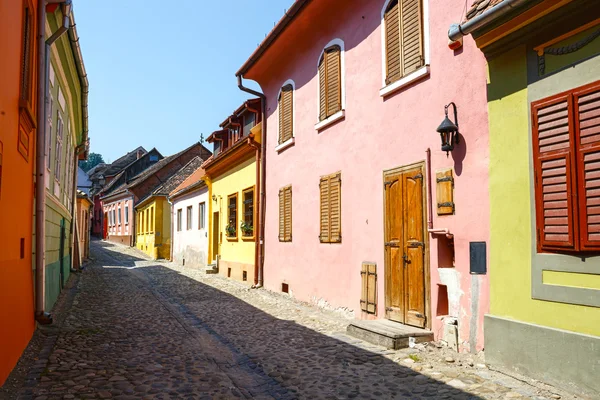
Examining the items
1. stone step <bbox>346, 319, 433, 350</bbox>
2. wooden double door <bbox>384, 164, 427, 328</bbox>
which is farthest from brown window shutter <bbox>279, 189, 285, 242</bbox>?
stone step <bbox>346, 319, 433, 350</bbox>

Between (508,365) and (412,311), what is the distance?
1976 millimetres

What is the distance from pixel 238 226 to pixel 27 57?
10.3m

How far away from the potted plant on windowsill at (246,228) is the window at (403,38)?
7.92m

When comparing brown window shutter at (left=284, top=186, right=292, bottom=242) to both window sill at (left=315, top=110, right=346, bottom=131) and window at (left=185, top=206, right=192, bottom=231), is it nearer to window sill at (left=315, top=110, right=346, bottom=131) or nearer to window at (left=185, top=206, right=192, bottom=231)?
window sill at (left=315, top=110, right=346, bottom=131)


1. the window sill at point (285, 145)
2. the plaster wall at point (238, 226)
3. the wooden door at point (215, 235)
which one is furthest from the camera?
the wooden door at point (215, 235)

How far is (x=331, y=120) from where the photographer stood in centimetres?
1003

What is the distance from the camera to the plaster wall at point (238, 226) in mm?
15227

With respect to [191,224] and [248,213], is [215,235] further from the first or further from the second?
[248,213]

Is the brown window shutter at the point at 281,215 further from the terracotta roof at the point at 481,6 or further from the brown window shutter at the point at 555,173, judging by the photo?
the brown window shutter at the point at 555,173

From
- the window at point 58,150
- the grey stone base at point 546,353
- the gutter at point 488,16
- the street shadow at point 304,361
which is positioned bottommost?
the street shadow at point 304,361

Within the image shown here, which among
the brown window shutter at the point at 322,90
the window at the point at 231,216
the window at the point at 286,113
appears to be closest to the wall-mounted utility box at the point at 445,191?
the brown window shutter at the point at 322,90

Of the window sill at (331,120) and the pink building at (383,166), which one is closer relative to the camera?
the pink building at (383,166)

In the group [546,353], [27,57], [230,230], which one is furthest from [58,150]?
[546,353]

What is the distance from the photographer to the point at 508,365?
211 inches
